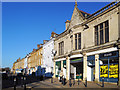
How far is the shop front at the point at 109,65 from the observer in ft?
51.0

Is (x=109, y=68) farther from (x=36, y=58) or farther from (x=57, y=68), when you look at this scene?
(x=36, y=58)

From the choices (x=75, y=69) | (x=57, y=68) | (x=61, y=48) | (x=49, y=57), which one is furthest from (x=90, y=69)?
(x=49, y=57)

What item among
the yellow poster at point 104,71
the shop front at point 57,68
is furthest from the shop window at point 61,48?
the yellow poster at point 104,71

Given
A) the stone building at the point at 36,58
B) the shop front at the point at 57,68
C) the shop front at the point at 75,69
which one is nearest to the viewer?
the shop front at the point at 75,69

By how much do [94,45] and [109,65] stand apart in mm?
3543

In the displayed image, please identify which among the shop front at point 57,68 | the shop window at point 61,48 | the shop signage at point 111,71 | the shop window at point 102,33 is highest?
the shop window at point 102,33

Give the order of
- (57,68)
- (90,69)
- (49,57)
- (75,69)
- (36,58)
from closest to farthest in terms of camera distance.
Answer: (90,69), (75,69), (57,68), (49,57), (36,58)

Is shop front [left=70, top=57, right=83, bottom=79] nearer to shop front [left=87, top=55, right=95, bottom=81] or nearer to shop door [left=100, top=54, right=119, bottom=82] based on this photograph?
shop front [left=87, top=55, right=95, bottom=81]

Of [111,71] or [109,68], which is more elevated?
[109,68]

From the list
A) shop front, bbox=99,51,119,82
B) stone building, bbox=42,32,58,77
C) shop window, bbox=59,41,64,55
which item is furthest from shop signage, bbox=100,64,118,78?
stone building, bbox=42,32,58,77

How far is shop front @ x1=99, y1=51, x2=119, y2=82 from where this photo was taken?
1555 centimetres

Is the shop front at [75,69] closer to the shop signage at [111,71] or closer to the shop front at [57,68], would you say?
the shop front at [57,68]

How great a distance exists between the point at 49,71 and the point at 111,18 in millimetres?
22269

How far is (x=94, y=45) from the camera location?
61.7 ft
